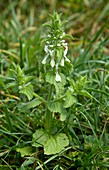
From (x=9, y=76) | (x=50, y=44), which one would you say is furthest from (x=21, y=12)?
(x=50, y=44)

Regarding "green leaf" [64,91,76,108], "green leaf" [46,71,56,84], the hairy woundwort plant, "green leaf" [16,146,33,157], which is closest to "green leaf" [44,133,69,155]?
the hairy woundwort plant

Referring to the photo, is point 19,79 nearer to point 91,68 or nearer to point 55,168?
point 55,168

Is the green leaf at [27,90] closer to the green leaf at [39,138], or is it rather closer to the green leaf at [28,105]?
the green leaf at [28,105]

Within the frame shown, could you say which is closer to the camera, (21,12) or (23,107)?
(23,107)

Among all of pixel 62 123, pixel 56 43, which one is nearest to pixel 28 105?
pixel 62 123

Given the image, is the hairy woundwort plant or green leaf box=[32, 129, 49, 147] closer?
the hairy woundwort plant

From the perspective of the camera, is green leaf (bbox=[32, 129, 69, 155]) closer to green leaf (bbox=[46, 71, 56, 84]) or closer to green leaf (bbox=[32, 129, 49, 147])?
green leaf (bbox=[32, 129, 49, 147])

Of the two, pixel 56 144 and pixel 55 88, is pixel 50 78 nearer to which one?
pixel 55 88

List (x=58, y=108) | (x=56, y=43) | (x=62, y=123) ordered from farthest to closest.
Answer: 1. (x=62, y=123)
2. (x=58, y=108)
3. (x=56, y=43)
